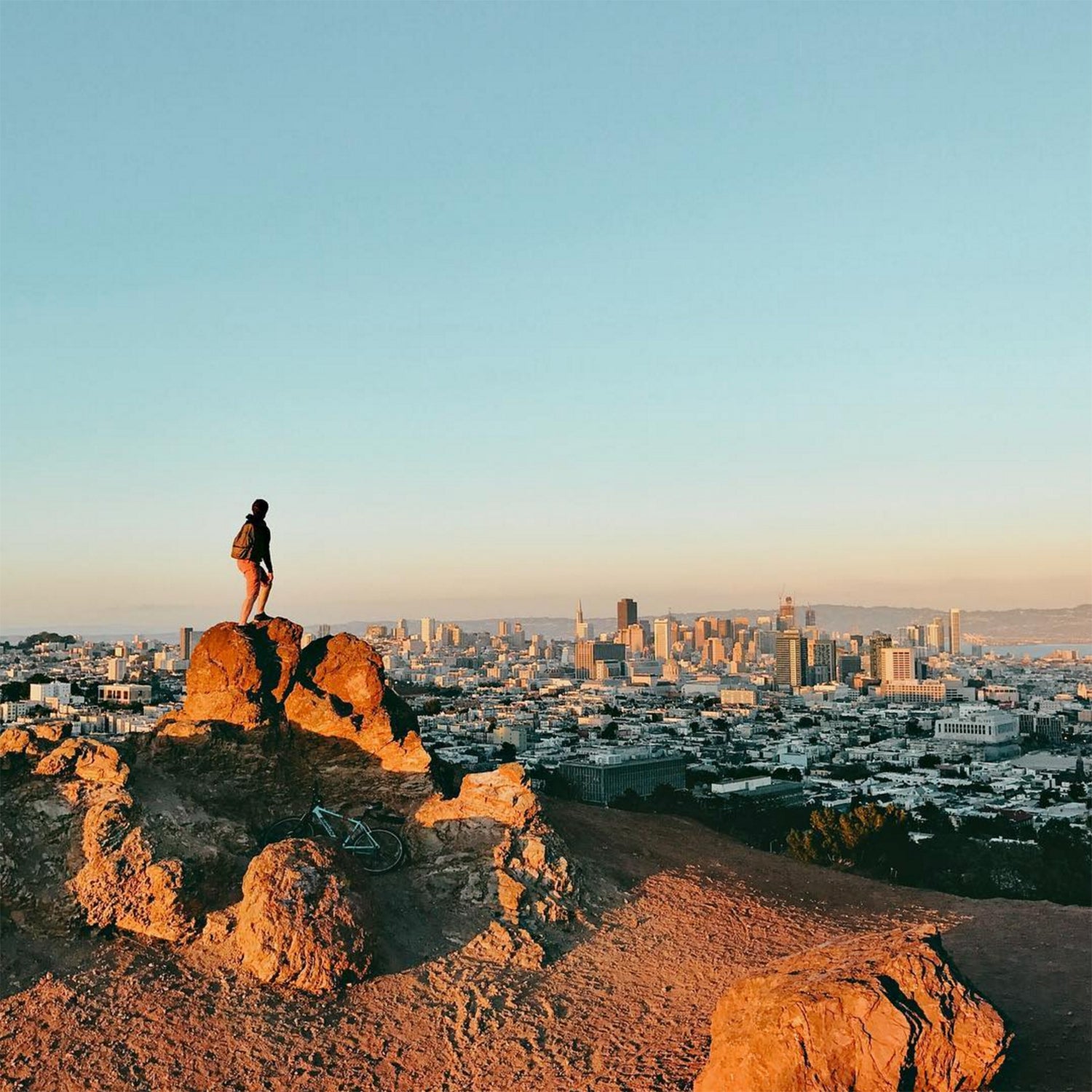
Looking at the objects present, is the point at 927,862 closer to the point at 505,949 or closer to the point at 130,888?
the point at 505,949

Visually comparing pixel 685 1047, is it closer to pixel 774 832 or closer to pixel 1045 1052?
pixel 1045 1052

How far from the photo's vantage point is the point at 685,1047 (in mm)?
11203

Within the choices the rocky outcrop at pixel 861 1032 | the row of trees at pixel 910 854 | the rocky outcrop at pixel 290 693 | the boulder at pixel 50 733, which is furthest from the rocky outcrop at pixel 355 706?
the row of trees at pixel 910 854

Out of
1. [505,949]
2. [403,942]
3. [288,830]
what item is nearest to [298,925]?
[403,942]

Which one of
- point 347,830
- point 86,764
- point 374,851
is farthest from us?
point 347,830

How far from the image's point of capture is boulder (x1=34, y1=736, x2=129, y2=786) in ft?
43.8

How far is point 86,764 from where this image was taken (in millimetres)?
13570

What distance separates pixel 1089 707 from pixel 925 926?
6275 inches

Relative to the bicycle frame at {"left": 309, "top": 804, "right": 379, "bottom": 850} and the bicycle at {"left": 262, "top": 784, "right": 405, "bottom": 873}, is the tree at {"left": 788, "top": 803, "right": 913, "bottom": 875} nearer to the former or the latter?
the bicycle at {"left": 262, "top": 784, "right": 405, "bottom": 873}

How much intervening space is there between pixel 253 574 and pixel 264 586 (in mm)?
264

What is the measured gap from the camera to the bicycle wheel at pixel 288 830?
1431 centimetres

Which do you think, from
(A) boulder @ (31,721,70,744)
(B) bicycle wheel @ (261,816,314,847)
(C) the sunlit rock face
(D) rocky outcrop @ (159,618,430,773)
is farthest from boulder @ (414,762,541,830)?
(A) boulder @ (31,721,70,744)

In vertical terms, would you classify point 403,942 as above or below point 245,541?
below

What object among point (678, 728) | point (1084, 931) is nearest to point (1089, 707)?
point (678, 728)
